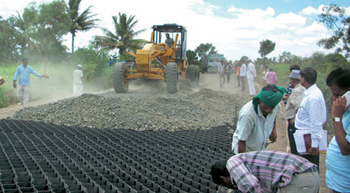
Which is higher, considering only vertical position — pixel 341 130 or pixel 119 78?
pixel 341 130

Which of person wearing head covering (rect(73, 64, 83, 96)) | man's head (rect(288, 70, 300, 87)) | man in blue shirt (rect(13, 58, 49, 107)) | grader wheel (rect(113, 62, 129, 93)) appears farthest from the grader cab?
man's head (rect(288, 70, 300, 87))

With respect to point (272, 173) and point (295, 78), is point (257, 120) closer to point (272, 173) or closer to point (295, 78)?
point (272, 173)

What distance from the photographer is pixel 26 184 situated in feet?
10.7

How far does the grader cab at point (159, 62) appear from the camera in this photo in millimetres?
11000

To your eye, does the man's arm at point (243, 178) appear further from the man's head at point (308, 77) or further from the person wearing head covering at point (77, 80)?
the person wearing head covering at point (77, 80)

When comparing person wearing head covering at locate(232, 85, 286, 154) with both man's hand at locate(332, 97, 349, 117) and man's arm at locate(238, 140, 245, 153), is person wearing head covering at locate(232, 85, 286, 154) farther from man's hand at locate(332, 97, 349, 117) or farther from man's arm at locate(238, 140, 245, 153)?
man's hand at locate(332, 97, 349, 117)

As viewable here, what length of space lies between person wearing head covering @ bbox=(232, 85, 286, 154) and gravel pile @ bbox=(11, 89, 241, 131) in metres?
4.09

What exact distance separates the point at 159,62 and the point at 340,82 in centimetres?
990

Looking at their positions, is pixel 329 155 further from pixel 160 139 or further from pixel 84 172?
pixel 160 139

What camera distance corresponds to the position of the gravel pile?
692cm

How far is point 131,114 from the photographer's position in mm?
7309

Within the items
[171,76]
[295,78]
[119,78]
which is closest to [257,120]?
[295,78]

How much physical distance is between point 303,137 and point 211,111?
5.67 m

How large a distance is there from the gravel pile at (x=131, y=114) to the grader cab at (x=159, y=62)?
2.25 meters
